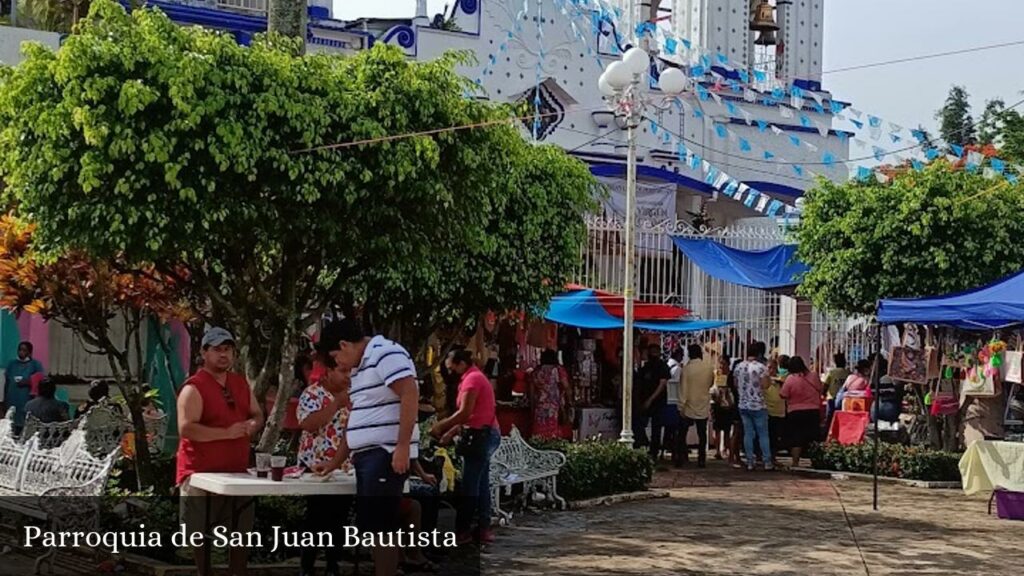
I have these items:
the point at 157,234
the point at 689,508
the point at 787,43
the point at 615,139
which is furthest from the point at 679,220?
the point at 157,234

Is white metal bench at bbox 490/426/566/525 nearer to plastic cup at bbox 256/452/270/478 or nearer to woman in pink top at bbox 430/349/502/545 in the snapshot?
woman in pink top at bbox 430/349/502/545

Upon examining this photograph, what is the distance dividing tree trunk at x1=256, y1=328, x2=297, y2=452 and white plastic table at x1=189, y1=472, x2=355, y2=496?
239cm

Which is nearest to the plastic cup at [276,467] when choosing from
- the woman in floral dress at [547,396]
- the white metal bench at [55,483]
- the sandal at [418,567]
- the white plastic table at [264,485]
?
the white plastic table at [264,485]

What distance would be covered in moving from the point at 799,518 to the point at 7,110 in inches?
312

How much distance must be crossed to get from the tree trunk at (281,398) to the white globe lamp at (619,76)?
515cm

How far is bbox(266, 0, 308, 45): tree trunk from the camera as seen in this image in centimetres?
1222

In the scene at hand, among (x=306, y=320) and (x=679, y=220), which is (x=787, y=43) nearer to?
(x=679, y=220)

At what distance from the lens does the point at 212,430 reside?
27.2 ft

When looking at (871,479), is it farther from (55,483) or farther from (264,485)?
(264,485)

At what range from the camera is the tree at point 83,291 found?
11.4 meters

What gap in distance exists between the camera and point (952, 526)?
13359 millimetres

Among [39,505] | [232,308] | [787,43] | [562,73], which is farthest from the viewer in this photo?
[787,43]

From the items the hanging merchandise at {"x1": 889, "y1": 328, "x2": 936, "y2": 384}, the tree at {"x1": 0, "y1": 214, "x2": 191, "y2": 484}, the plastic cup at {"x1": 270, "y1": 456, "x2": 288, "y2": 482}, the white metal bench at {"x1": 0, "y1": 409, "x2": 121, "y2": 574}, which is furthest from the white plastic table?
the hanging merchandise at {"x1": 889, "y1": 328, "x2": 936, "y2": 384}

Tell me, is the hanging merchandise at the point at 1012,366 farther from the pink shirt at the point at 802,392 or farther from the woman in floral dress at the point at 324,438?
the woman in floral dress at the point at 324,438
